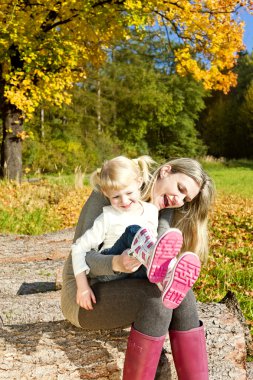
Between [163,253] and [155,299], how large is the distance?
15.2 inches

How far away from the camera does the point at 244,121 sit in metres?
39.0

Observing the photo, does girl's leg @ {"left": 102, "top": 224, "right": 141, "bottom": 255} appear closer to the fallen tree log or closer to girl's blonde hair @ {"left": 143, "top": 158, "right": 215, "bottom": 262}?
the fallen tree log

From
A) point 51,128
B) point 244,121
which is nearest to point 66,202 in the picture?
point 51,128

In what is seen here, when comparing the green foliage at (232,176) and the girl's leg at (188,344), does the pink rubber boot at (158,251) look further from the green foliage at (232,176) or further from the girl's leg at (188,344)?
the green foliage at (232,176)

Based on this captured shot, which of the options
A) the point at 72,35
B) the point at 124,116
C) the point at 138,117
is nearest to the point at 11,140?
the point at 72,35

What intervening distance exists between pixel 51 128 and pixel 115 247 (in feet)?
78.7

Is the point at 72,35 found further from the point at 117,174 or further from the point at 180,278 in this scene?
the point at 180,278

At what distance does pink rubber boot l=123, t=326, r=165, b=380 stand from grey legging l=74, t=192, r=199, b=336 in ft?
0.11

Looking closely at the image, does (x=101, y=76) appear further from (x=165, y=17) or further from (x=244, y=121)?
(x=165, y=17)

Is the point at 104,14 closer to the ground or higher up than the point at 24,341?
higher up

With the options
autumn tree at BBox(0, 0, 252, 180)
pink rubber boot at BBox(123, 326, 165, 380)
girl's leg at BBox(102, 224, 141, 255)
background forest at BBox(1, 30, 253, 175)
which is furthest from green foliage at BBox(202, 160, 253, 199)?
pink rubber boot at BBox(123, 326, 165, 380)

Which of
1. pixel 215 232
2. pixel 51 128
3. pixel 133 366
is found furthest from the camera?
pixel 51 128

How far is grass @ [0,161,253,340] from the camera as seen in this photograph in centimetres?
527

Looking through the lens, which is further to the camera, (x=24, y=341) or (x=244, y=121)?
(x=244, y=121)
